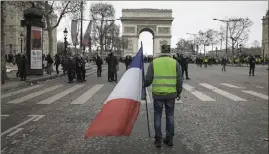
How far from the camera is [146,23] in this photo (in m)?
94.0

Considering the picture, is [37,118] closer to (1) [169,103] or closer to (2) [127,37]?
(1) [169,103]

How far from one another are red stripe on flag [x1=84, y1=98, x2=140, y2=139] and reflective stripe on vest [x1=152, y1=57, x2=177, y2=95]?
2.23ft

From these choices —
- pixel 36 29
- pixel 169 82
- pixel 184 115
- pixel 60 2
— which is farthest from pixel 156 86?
pixel 60 2

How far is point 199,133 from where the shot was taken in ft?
26.3

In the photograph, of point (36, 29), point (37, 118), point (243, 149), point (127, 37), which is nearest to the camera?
point (243, 149)

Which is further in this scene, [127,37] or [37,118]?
[127,37]

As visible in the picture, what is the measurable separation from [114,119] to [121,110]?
20 centimetres

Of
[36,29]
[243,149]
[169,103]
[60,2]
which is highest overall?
[60,2]

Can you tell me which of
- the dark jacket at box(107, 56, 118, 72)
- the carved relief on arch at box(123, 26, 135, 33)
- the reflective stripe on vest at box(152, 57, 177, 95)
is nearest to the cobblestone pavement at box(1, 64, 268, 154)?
the reflective stripe on vest at box(152, 57, 177, 95)

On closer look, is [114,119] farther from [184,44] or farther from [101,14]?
[184,44]

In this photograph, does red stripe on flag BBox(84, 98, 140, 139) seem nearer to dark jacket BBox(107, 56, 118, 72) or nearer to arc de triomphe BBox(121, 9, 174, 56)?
dark jacket BBox(107, 56, 118, 72)

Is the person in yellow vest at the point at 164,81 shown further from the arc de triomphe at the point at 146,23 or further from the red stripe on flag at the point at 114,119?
the arc de triomphe at the point at 146,23

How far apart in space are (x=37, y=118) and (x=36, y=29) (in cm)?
1814

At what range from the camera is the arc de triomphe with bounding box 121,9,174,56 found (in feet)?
306
